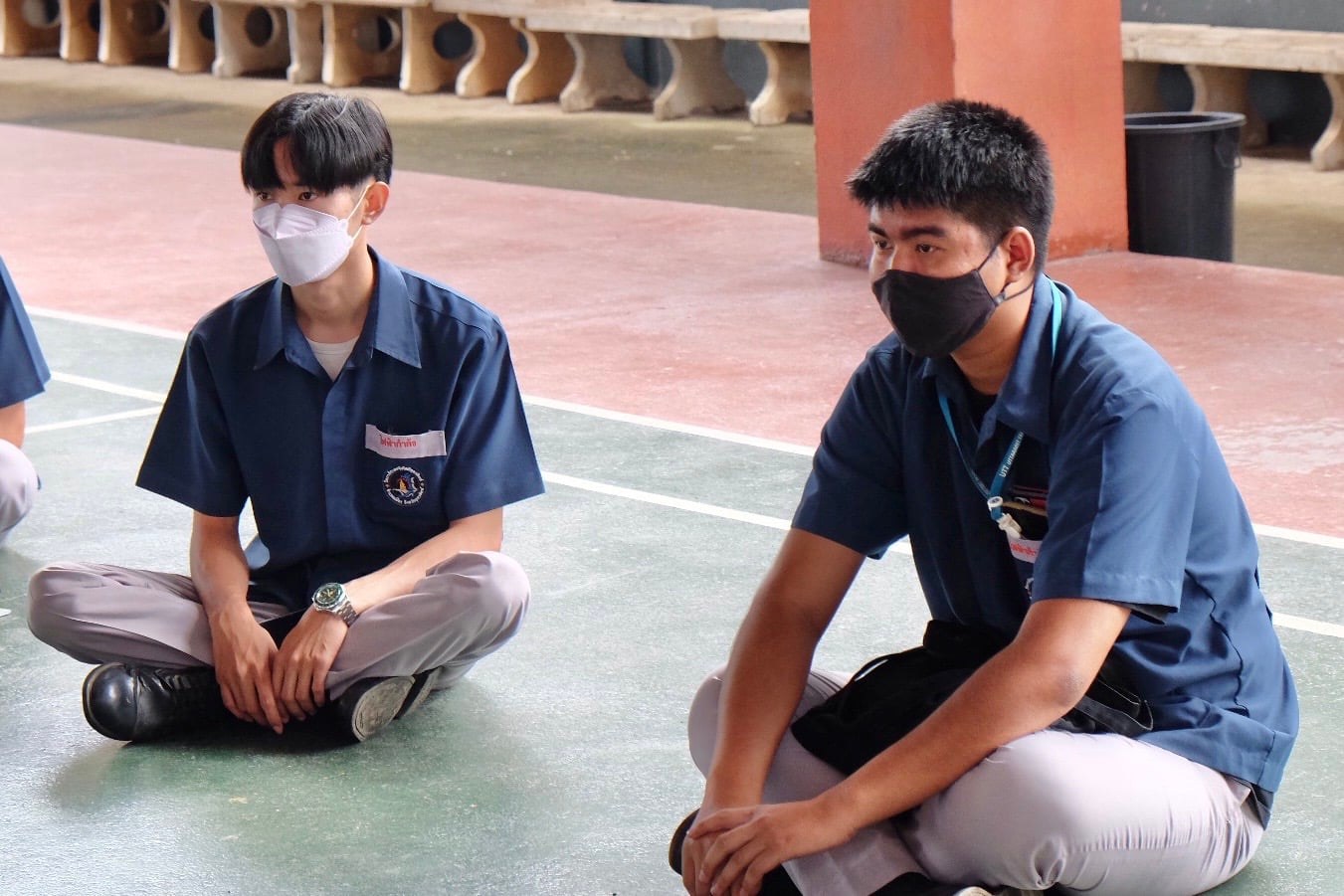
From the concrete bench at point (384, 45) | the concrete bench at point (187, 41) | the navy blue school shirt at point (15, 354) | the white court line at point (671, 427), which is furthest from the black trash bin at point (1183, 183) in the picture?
the concrete bench at point (187, 41)

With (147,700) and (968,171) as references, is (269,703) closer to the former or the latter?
(147,700)

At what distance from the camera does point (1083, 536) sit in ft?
7.19

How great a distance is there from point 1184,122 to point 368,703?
542 centimetres

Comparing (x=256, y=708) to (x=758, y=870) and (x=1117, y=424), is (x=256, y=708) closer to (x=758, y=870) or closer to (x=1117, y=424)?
(x=758, y=870)

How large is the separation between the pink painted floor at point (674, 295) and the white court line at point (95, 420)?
1.07 metres

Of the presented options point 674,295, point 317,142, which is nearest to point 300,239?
point 317,142

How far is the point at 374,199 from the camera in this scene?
123 inches

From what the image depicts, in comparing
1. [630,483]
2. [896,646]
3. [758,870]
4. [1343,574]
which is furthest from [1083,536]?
[630,483]

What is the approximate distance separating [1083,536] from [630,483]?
239cm

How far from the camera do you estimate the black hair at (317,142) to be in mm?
2994

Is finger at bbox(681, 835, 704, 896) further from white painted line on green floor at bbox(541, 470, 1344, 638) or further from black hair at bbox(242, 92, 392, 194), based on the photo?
white painted line on green floor at bbox(541, 470, 1344, 638)

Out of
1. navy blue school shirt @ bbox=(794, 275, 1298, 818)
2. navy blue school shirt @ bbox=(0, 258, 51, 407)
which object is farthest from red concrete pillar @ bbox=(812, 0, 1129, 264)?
navy blue school shirt @ bbox=(794, 275, 1298, 818)

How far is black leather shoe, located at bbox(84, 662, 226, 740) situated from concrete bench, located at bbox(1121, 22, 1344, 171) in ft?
23.1

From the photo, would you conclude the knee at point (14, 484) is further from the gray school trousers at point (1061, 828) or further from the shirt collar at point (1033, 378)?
the shirt collar at point (1033, 378)
